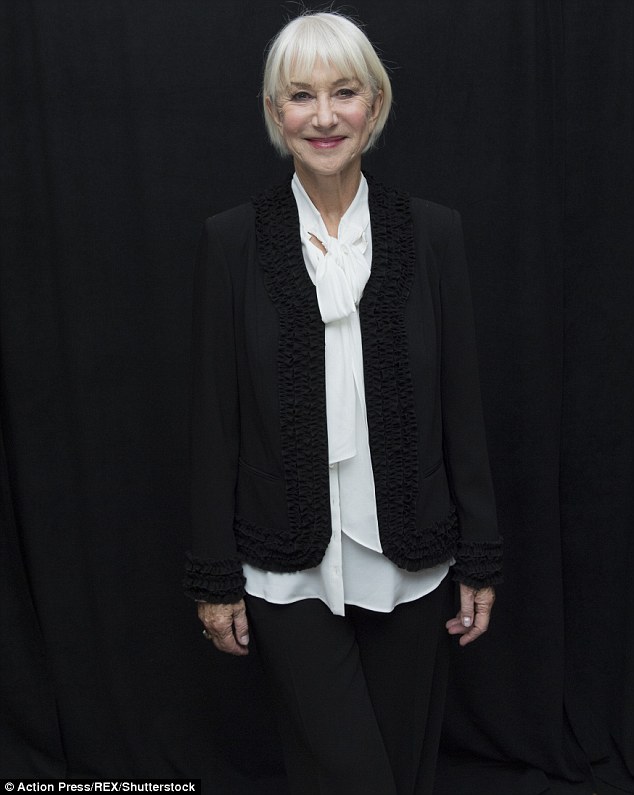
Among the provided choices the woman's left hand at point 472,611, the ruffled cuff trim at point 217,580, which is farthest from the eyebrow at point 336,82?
the woman's left hand at point 472,611

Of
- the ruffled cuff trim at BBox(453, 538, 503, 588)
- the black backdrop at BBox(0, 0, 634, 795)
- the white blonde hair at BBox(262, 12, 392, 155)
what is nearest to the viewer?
the white blonde hair at BBox(262, 12, 392, 155)

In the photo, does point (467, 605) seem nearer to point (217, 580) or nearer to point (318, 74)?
point (217, 580)

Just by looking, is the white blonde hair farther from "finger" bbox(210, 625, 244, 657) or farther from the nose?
"finger" bbox(210, 625, 244, 657)

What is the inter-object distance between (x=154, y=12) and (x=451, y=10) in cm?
73

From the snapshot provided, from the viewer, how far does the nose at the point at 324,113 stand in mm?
1757

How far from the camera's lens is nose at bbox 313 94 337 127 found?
176 centimetres

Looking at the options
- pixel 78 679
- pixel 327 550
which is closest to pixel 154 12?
pixel 327 550

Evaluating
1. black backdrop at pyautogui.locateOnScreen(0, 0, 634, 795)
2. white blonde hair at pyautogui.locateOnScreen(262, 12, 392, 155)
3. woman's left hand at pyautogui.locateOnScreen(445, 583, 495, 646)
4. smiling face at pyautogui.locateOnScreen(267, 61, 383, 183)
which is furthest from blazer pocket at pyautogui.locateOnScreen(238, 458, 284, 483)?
black backdrop at pyautogui.locateOnScreen(0, 0, 634, 795)

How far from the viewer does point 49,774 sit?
2871 mm

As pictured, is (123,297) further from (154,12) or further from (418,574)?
(418,574)

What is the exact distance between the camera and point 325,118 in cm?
176

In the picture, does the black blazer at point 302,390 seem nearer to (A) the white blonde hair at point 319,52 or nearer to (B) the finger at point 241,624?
(B) the finger at point 241,624

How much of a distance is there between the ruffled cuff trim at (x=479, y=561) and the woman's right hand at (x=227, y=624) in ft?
1.36

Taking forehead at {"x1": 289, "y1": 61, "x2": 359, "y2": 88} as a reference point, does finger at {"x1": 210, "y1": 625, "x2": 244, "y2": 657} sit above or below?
below
